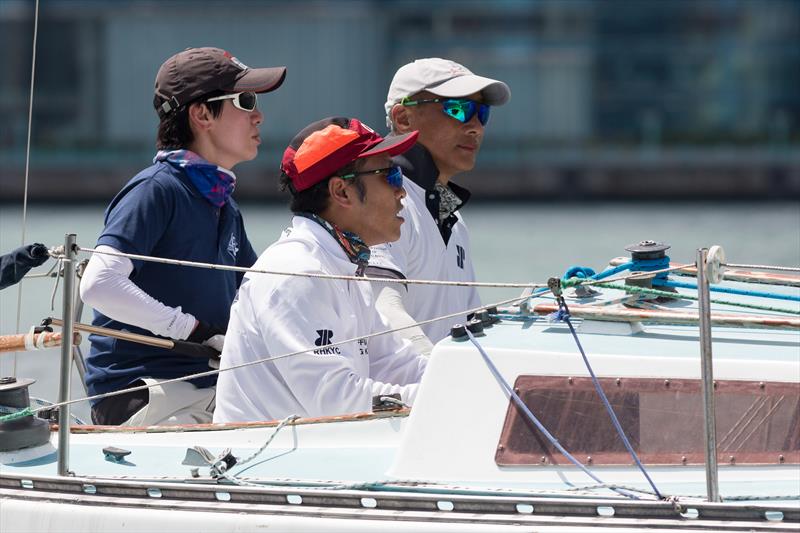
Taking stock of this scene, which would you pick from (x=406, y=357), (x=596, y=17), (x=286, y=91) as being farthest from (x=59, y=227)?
(x=406, y=357)

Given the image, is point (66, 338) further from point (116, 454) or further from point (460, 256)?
point (460, 256)

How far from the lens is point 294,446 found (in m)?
3.67

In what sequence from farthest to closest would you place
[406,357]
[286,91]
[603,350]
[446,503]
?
[286,91], [406,357], [603,350], [446,503]

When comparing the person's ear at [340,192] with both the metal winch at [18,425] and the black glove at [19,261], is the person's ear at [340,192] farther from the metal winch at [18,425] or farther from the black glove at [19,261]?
the metal winch at [18,425]

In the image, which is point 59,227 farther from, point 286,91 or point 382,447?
point 382,447

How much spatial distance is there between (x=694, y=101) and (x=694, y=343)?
41.3m

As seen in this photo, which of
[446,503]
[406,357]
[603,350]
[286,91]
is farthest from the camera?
[286,91]

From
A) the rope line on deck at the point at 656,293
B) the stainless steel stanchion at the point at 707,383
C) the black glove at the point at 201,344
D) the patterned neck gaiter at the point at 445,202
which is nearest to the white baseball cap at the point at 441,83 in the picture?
the patterned neck gaiter at the point at 445,202

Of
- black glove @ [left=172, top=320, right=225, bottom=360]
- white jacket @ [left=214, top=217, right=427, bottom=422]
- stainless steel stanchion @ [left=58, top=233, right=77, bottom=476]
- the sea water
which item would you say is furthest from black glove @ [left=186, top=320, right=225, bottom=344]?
the sea water

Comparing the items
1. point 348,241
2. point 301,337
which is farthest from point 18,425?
point 348,241

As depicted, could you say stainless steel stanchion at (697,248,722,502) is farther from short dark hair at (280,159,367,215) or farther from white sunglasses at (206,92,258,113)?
white sunglasses at (206,92,258,113)

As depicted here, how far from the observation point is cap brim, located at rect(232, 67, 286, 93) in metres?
4.38

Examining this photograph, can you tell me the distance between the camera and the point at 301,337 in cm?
355

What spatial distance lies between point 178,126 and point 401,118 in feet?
2.34
